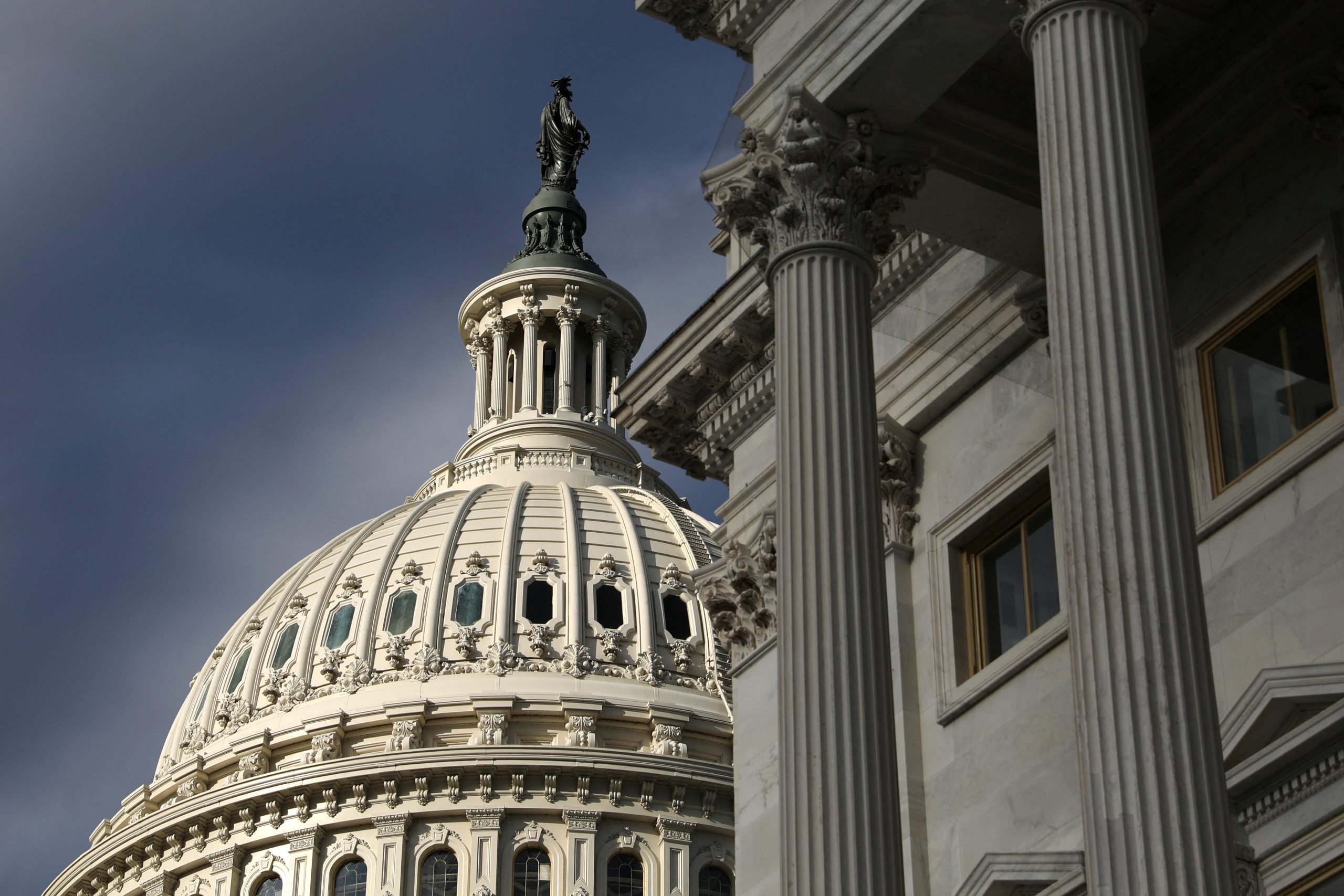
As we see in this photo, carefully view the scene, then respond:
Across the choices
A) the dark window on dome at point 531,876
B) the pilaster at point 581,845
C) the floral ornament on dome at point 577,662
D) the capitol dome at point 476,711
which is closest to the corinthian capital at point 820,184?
the capitol dome at point 476,711

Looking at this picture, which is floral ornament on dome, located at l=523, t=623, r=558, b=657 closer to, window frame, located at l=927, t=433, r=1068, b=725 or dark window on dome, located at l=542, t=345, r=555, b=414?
dark window on dome, located at l=542, t=345, r=555, b=414

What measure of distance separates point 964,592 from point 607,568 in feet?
247

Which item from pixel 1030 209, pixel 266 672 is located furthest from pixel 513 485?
pixel 1030 209

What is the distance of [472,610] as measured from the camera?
9738cm

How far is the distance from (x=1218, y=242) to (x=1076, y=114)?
4.04 m

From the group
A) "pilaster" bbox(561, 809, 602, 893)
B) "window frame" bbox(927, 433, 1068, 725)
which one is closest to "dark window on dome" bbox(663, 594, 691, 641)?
"pilaster" bbox(561, 809, 602, 893)

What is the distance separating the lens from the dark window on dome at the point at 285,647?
326 feet

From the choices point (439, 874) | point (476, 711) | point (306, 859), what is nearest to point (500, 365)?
point (476, 711)

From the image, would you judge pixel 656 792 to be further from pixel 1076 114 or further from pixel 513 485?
pixel 1076 114

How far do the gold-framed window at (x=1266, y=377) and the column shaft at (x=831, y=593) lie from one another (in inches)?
117

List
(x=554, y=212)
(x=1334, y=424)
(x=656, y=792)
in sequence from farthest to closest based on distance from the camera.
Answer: (x=554, y=212) → (x=656, y=792) → (x=1334, y=424)

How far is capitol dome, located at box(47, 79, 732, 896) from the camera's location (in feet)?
289

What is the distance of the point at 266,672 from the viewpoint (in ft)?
325

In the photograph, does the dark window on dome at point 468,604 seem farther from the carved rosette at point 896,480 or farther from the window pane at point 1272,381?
the window pane at point 1272,381
